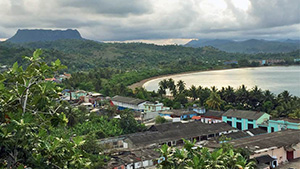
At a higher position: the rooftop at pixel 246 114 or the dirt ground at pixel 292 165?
the rooftop at pixel 246 114

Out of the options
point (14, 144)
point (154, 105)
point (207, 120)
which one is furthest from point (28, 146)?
point (154, 105)

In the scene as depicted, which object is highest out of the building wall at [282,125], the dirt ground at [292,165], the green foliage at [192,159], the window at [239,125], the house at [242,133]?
the green foliage at [192,159]

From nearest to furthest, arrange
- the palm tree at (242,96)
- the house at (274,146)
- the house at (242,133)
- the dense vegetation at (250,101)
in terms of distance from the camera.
Answer: the house at (274,146)
the house at (242,133)
the dense vegetation at (250,101)
the palm tree at (242,96)

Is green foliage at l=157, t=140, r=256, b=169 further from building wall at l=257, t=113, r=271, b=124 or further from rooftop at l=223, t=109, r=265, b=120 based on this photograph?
rooftop at l=223, t=109, r=265, b=120

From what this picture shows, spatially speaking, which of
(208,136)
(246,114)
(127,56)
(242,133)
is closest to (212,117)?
(246,114)

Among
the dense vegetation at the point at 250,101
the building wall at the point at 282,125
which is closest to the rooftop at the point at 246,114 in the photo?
the building wall at the point at 282,125

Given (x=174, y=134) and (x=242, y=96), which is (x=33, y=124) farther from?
(x=242, y=96)

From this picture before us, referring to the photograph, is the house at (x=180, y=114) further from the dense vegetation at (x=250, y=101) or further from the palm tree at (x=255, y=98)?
the palm tree at (x=255, y=98)

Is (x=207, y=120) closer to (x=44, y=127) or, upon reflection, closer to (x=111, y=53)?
(x=44, y=127)
